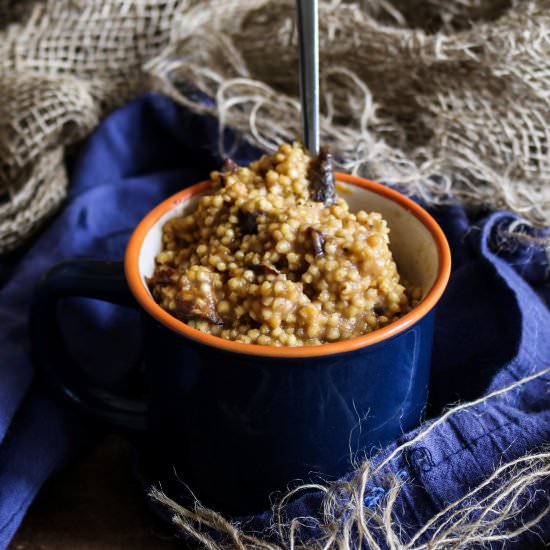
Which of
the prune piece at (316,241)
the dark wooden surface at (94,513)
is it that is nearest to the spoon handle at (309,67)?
the prune piece at (316,241)

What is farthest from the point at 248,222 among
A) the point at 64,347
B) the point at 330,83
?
the point at 330,83

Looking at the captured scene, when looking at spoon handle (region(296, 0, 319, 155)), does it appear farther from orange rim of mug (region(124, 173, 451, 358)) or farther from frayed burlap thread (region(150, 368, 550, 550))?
frayed burlap thread (region(150, 368, 550, 550))

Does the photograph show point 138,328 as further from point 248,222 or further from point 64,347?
point 248,222

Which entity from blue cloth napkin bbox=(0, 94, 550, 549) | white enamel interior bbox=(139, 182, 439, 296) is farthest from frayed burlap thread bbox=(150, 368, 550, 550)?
white enamel interior bbox=(139, 182, 439, 296)

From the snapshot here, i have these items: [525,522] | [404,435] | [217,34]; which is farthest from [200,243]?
[217,34]

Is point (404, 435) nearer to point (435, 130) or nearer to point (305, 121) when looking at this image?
point (305, 121)
